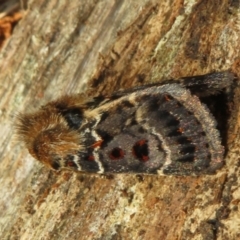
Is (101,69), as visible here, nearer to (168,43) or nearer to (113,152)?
(168,43)

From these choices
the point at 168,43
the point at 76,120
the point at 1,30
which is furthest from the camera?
the point at 1,30

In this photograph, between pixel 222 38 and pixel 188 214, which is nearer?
pixel 188 214

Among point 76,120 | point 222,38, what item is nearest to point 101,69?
point 76,120

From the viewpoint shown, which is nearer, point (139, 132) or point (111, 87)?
point (139, 132)

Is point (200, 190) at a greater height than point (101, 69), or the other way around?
point (101, 69)
